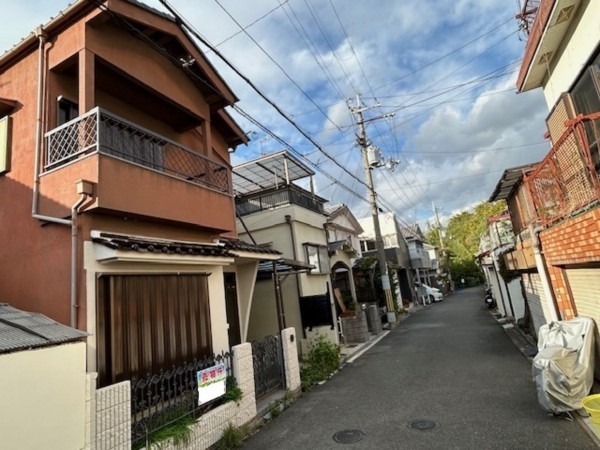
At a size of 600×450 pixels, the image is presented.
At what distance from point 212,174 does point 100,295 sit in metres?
4.21

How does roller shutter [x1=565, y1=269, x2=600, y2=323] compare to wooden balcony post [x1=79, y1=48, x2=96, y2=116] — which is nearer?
roller shutter [x1=565, y1=269, x2=600, y2=323]

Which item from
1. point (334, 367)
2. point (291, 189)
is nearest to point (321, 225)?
point (291, 189)

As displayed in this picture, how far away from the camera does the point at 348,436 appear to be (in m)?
5.79

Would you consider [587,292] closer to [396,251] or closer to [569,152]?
[569,152]

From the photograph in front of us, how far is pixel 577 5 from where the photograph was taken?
518 cm

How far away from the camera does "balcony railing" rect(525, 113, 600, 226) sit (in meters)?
4.15

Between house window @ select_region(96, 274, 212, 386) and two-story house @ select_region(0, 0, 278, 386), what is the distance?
18 millimetres

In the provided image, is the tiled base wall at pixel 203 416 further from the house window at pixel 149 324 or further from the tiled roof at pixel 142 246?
the tiled roof at pixel 142 246

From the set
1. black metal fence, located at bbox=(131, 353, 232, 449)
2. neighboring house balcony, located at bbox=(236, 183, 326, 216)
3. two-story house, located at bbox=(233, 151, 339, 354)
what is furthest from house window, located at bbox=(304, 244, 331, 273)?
black metal fence, located at bbox=(131, 353, 232, 449)

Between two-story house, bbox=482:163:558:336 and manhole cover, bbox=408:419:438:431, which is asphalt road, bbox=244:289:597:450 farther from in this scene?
two-story house, bbox=482:163:558:336

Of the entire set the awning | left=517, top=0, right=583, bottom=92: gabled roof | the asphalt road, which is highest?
left=517, top=0, right=583, bottom=92: gabled roof

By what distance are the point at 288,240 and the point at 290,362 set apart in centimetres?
588

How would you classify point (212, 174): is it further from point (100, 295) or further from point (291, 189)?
point (291, 189)

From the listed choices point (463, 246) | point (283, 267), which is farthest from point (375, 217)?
point (463, 246)
